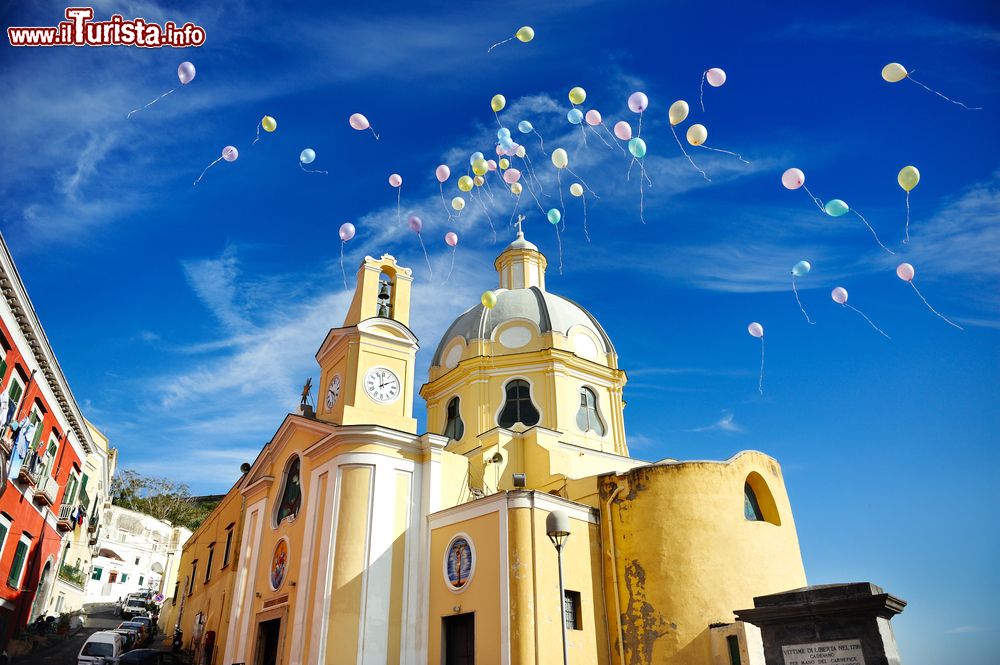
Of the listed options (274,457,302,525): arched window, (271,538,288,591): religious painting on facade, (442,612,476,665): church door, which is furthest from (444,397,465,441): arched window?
(442,612,476,665): church door

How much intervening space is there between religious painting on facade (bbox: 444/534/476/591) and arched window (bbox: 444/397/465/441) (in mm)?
8297

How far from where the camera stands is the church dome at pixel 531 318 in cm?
2703

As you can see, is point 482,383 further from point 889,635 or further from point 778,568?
point 889,635

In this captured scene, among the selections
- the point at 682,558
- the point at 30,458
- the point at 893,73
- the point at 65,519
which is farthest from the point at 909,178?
the point at 65,519

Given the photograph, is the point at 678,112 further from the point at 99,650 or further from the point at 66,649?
the point at 66,649

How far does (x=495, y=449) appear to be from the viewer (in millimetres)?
21562

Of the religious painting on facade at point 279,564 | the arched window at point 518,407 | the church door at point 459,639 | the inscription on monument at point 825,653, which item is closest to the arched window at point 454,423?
the arched window at point 518,407

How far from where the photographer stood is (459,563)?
669 inches

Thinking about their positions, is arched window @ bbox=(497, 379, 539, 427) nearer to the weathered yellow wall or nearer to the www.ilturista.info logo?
the weathered yellow wall

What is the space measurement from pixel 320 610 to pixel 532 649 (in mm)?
5469

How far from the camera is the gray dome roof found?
27.0m

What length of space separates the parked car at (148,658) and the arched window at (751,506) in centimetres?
1716

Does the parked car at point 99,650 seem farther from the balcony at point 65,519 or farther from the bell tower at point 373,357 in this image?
the bell tower at point 373,357

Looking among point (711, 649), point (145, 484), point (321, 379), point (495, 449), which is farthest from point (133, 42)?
point (145, 484)
